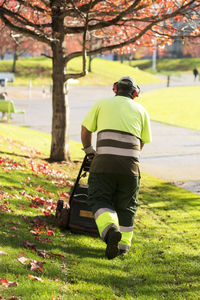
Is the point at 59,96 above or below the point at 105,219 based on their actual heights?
above

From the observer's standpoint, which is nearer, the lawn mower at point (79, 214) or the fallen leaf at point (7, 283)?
the fallen leaf at point (7, 283)

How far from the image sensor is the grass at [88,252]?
488cm

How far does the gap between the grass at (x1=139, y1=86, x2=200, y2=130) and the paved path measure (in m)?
2.46

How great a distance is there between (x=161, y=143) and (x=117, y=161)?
13.6 metres

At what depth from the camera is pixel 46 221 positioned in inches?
289

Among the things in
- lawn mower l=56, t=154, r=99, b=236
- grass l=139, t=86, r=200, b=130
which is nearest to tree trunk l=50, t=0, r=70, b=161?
lawn mower l=56, t=154, r=99, b=236

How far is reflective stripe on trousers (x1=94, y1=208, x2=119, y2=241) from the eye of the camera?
217 inches

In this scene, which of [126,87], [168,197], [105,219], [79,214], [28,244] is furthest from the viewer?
[168,197]

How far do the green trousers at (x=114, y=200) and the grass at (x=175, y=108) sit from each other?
1984 cm

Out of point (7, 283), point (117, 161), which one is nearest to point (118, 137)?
point (117, 161)

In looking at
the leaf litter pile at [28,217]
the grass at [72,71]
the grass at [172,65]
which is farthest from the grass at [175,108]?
the grass at [172,65]

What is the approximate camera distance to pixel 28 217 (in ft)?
24.0

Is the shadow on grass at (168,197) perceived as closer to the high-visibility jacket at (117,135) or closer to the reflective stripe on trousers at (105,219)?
the high-visibility jacket at (117,135)

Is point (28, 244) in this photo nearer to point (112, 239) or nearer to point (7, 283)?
point (112, 239)
